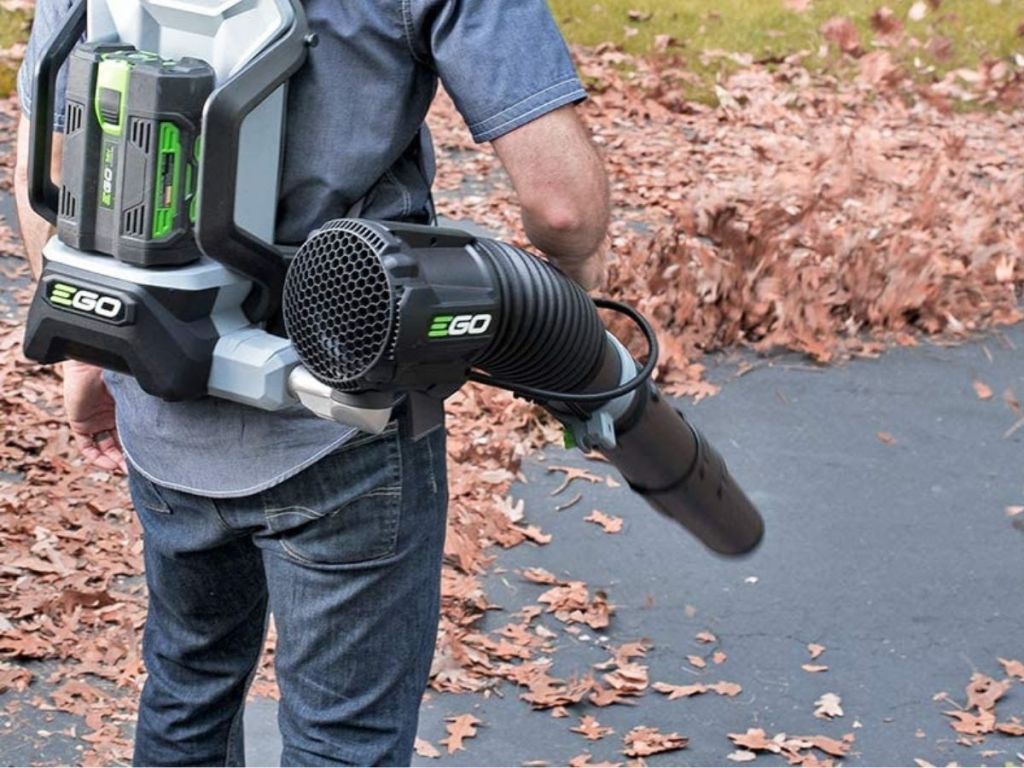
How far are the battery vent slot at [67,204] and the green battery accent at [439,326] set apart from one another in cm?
59

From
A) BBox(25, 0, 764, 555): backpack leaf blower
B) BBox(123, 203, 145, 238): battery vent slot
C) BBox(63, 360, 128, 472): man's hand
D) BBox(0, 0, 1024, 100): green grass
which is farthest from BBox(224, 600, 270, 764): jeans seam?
BBox(0, 0, 1024, 100): green grass

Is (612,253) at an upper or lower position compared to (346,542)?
lower

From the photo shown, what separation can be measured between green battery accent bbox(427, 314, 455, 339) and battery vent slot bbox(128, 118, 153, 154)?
479 mm

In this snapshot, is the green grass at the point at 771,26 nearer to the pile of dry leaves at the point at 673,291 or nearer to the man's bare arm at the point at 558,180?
the pile of dry leaves at the point at 673,291

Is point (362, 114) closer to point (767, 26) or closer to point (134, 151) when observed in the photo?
point (134, 151)

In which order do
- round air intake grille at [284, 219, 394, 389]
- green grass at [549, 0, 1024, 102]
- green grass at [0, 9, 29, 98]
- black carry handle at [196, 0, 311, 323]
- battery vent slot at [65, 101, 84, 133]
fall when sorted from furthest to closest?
green grass at [549, 0, 1024, 102] → green grass at [0, 9, 29, 98] → battery vent slot at [65, 101, 84, 133] → black carry handle at [196, 0, 311, 323] → round air intake grille at [284, 219, 394, 389]

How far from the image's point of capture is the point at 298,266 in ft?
7.04

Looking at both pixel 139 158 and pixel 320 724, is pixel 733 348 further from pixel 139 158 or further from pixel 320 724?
pixel 139 158

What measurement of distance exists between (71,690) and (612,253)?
12.7 ft

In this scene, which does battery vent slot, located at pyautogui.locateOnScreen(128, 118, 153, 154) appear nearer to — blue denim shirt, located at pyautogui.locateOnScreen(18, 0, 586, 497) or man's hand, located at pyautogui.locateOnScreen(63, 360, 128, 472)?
blue denim shirt, located at pyautogui.locateOnScreen(18, 0, 586, 497)

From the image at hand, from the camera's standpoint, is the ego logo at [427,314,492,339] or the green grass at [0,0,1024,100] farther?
the green grass at [0,0,1024,100]

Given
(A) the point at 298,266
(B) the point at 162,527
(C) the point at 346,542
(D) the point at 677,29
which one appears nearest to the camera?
(A) the point at 298,266

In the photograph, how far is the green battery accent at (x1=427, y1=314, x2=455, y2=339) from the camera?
6.87 feet

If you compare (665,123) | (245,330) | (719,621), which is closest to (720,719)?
(719,621)
